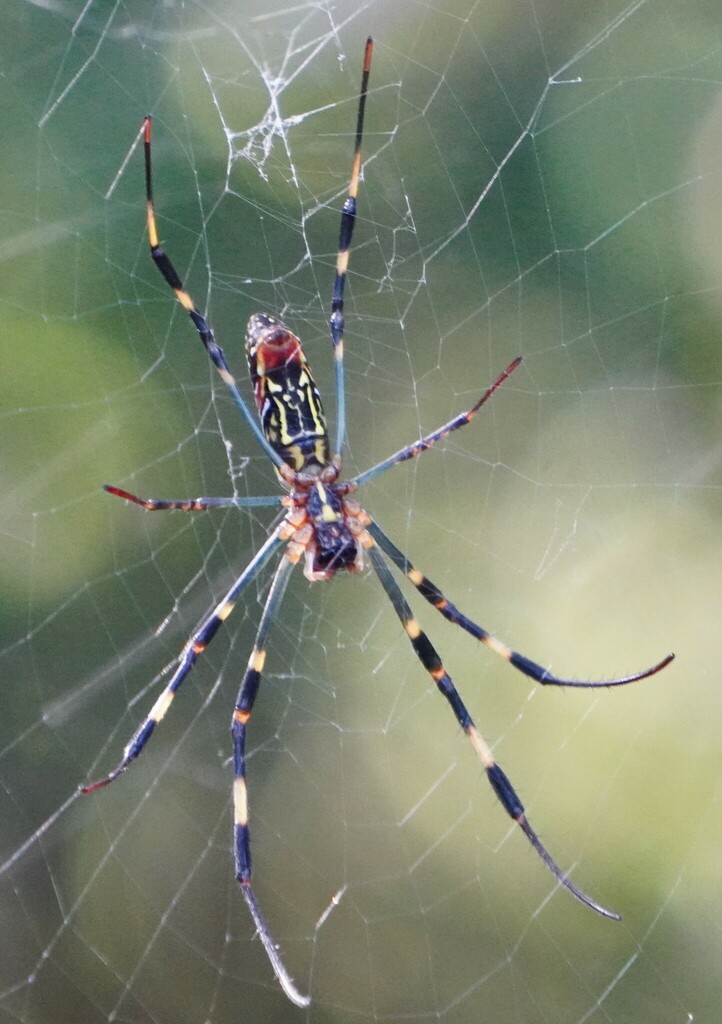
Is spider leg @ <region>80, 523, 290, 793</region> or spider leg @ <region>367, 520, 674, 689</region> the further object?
spider leg @ <region>367, 520, 674, 689</region>

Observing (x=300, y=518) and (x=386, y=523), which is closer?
(x=300, y=518)

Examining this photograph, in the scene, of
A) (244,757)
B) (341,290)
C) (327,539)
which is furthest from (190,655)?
(341,290)

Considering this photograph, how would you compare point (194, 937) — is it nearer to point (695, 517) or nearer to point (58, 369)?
point (58, 369)

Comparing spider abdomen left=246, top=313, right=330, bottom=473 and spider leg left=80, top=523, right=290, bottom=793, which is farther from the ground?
spider abdomen left=246, top=313, right=330, bottom=473

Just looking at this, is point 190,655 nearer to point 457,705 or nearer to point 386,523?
point 457,705

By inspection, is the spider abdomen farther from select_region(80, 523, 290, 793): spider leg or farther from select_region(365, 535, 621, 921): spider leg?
select_region(365, 535, 621, 921): spider leg

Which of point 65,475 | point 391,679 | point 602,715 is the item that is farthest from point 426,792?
point 65,475

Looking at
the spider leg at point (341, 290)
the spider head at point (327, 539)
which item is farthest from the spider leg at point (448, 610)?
the spider leg at point (341, 290)

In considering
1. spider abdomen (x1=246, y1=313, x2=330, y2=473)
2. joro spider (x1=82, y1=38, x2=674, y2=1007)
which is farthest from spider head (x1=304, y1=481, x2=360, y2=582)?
spider abdomen (x1=246, y1=313, x2=330, y2=473)
